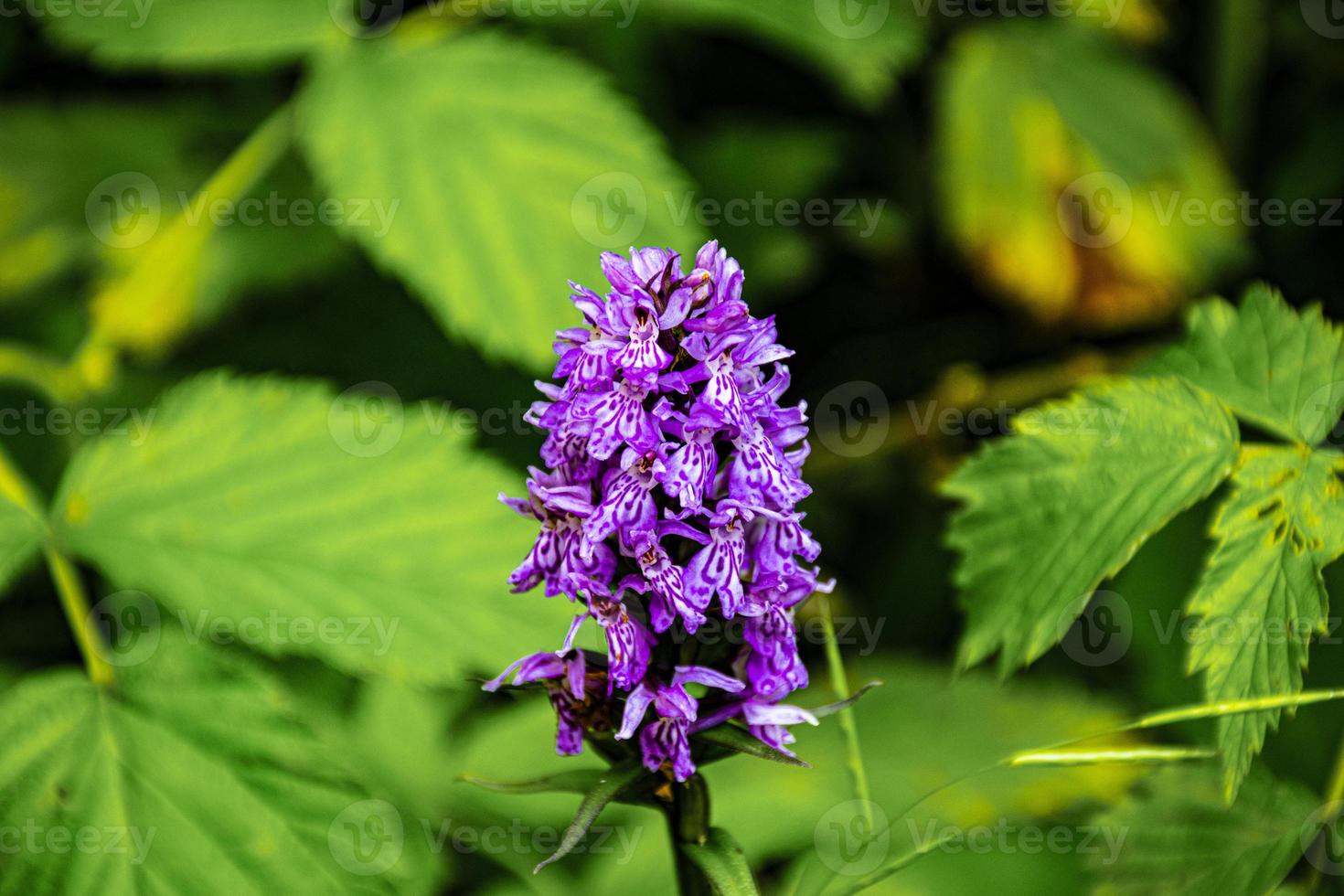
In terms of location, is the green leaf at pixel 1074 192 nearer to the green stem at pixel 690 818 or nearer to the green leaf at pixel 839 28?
the green leaf at pixel 839 28

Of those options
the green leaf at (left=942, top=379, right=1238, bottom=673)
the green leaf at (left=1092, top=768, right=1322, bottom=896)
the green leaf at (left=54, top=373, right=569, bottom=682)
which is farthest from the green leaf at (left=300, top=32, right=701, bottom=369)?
the green leaf at (left=1092, top=768, right=1322, bottom=896)

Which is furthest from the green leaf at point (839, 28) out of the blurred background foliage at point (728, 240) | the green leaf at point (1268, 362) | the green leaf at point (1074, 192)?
the green leaf at point (1268, 362)

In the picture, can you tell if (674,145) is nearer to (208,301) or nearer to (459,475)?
(208,301)

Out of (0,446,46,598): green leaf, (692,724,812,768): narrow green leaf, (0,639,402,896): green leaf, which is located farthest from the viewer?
(0,446,46,598): green leaf

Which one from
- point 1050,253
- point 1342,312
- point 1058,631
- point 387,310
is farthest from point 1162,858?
point 387,310

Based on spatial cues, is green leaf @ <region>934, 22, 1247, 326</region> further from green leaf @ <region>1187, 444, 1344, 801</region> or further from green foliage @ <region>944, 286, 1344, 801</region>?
green leaf @ <region>1187, 444, 1344, 801</region>

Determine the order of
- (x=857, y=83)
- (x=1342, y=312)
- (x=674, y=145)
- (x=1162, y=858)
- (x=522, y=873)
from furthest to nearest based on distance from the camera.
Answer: (x=674, y=145)
(x=1342, y=312)
(x=857, y=83)
(x=522, y=873)
(x=1162, y=858)

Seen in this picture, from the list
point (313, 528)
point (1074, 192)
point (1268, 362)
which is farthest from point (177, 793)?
point (1074, 192)
